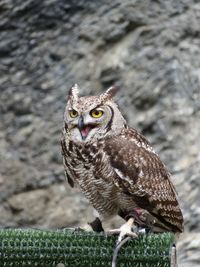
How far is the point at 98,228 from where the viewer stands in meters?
3.64

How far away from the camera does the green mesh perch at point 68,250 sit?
3104 millimetres

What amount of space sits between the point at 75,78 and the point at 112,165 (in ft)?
6.51

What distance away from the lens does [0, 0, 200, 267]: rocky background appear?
5.34 meters

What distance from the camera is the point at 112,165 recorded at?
3.60 meters

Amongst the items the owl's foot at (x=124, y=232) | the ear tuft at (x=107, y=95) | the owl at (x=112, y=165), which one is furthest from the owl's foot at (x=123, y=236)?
the ear tuft at (x=107, y=95)

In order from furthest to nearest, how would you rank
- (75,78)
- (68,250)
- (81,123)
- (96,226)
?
(75,78) < (96,226) < (81,123) < (68,250)

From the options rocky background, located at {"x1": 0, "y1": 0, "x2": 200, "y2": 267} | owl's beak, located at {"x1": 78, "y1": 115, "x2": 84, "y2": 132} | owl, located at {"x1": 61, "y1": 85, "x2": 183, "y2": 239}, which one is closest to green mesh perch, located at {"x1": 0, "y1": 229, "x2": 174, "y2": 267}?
owl, located at {"x1": 61, "y1": 85, "x2": 183, "y2": 239}

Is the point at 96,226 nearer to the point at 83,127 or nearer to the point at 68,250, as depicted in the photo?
the point at 83,127

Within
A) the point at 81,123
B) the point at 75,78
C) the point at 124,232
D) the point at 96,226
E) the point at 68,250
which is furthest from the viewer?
the point at 75,78

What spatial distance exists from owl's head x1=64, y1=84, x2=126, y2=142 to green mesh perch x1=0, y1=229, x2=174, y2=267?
21.7 inches

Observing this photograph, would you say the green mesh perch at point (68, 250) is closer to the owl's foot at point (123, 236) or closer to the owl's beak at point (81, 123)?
the owl's foot at point (123, 236)

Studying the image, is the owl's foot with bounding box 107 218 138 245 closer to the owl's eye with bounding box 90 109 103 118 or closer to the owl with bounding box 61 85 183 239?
the owl with bounding box 61 85 183 239

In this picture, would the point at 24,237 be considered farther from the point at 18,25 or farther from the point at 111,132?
the point at 18,25

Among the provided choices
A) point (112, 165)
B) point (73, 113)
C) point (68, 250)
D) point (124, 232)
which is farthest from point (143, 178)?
point (68, 250)
